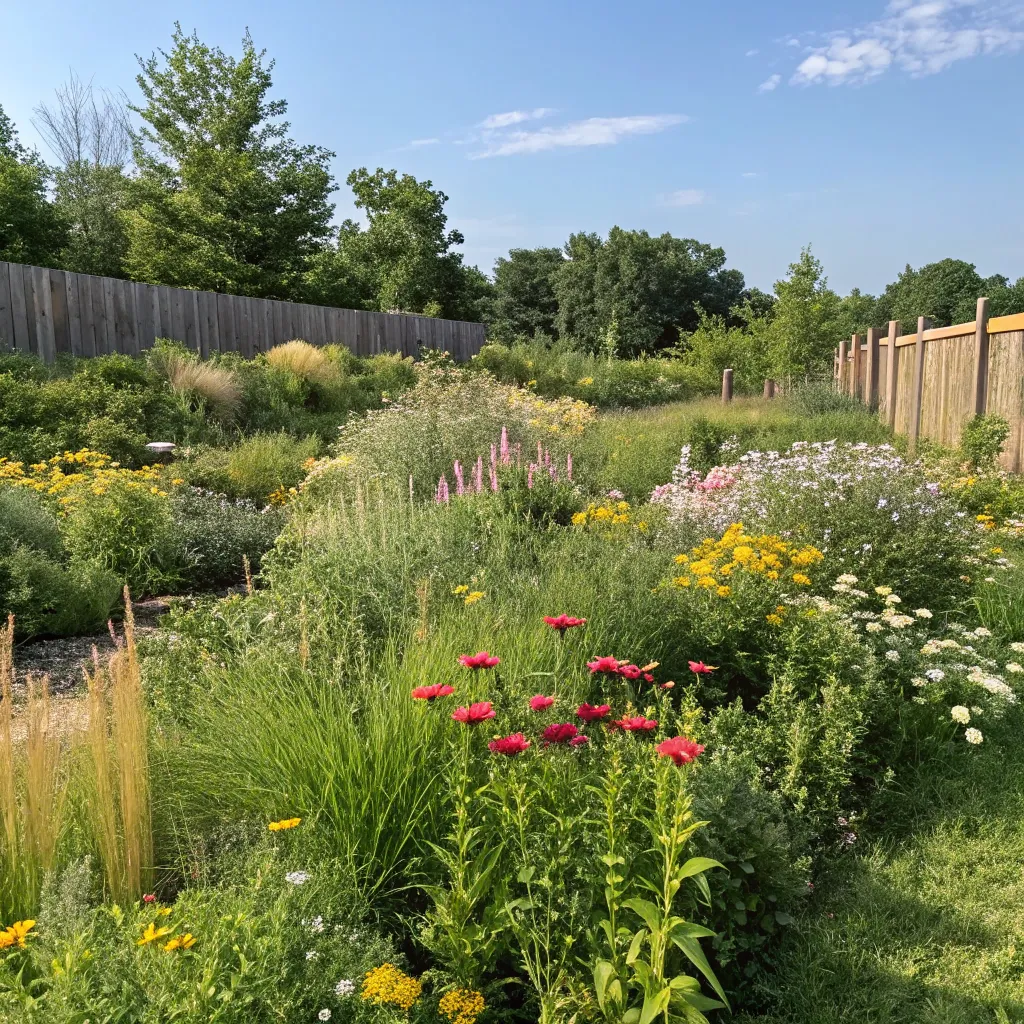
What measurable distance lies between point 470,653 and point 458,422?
238 inches

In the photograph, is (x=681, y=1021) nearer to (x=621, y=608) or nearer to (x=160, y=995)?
(x=160, y=995)

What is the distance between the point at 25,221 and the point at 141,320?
1088cm

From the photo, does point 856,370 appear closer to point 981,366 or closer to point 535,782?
point 981,366

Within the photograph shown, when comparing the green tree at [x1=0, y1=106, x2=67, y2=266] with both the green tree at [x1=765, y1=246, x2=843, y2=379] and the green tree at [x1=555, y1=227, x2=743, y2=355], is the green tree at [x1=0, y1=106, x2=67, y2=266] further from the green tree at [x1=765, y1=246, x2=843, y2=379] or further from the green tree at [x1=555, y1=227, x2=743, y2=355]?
the green tree at [x1=555, y1=227, x2=743, y2=355]

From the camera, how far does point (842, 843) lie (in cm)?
288

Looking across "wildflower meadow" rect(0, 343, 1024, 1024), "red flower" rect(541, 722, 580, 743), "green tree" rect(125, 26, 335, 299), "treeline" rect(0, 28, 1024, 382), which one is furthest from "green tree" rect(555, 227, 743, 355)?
"red flower" rect(541, 722, 580, 743)

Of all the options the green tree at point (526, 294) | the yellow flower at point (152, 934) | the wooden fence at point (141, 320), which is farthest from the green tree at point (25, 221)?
the green tree at point (526, 294)

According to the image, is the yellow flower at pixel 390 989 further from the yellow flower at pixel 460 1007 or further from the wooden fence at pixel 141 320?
the wooden fence at pixel 141 320

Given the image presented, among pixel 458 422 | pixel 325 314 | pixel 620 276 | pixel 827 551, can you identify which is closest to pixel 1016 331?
pixel 827 551

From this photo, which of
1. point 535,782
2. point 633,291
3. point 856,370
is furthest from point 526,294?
point 535,782

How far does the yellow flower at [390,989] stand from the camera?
1664mm

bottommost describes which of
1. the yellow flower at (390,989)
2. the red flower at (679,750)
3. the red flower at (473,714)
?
the yellow flower at (390,989)

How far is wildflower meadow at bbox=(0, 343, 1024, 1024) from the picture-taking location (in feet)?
5.87

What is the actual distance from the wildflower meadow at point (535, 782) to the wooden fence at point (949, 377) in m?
3.90
